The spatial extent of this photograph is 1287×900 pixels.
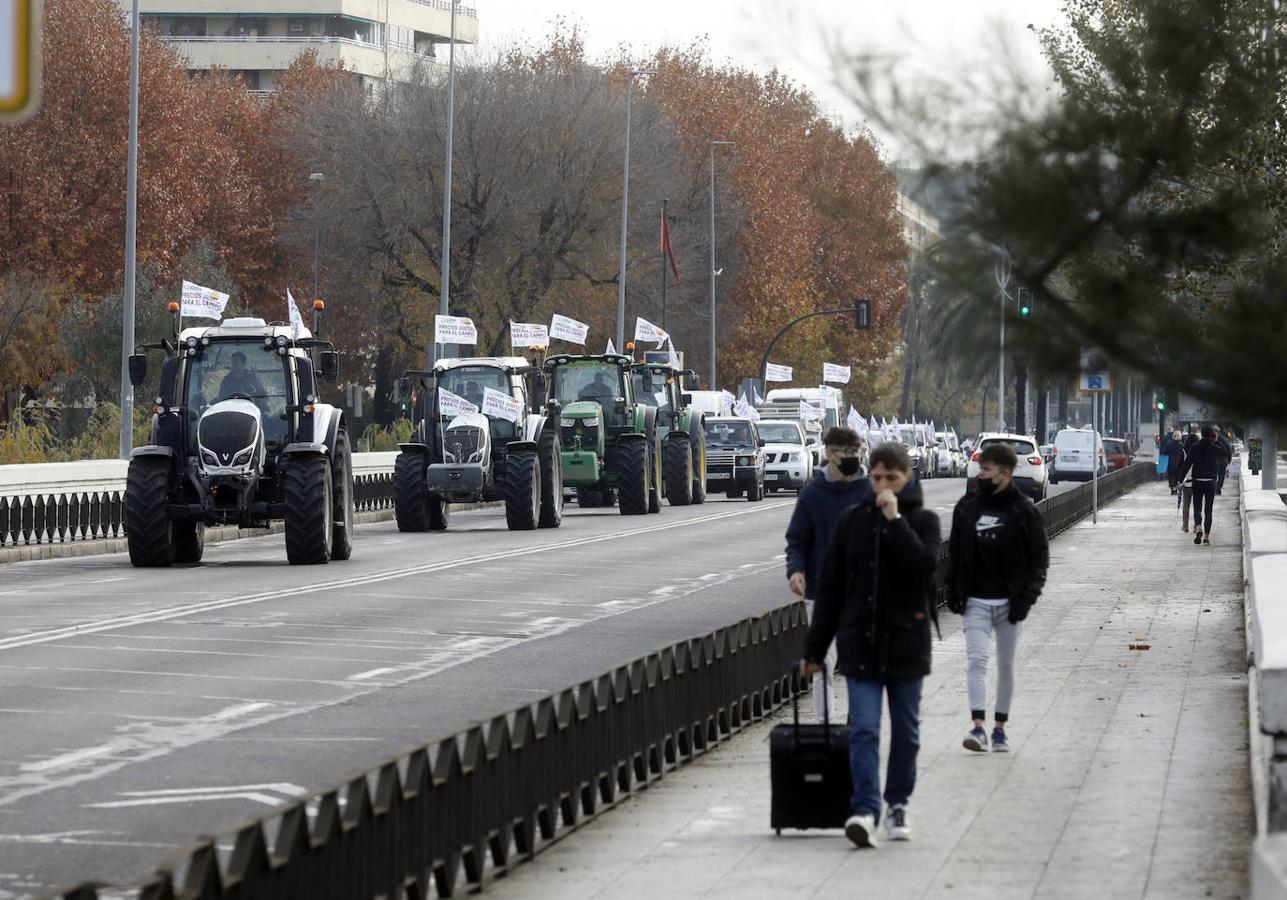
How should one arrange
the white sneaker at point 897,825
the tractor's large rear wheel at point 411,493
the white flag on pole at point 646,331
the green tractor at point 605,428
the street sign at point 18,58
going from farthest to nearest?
the white flag on pole at point 646,331 → the green tractor at point 605,428 → the tractor's large rear wheel at point 411,493 → the white sneaker at point 897,825 → the street sign at point 18,58

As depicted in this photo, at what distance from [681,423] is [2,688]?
32.8m

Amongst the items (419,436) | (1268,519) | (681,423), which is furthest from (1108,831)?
(681,423)

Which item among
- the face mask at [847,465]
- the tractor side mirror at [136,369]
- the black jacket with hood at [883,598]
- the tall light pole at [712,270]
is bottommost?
the black jacket with hood at [883,598]

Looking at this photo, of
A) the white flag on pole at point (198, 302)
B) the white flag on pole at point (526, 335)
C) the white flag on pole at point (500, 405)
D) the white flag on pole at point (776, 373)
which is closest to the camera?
the white flag on pole at point (198, 302)

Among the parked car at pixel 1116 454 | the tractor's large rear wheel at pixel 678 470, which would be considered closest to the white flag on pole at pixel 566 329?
the tractor's large rear wheel at pixel 678 470

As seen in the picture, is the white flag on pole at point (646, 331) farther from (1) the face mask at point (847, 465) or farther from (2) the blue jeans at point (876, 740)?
(2) the blue jeans at point (876, 740)

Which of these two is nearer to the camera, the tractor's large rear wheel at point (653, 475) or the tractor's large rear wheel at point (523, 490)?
the tractor's large rear wheel at point (523, 490)

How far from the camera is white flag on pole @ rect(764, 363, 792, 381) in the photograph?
78.3m

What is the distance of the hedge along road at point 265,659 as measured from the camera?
36.7 ft

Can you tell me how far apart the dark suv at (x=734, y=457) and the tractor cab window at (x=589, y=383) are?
11133 millimetres

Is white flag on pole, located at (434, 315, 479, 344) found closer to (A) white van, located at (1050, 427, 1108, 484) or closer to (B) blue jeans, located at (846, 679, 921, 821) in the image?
(A) white van, located at (1050, 427, 1108, 484)

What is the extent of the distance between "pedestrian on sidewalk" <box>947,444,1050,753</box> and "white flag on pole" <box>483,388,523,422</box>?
23604 mm

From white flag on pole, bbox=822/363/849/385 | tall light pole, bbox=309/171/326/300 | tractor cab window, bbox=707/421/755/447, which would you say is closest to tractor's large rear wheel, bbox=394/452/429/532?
tractor cab window, bbox=707/421/755/447

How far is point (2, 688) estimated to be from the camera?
1535cm
